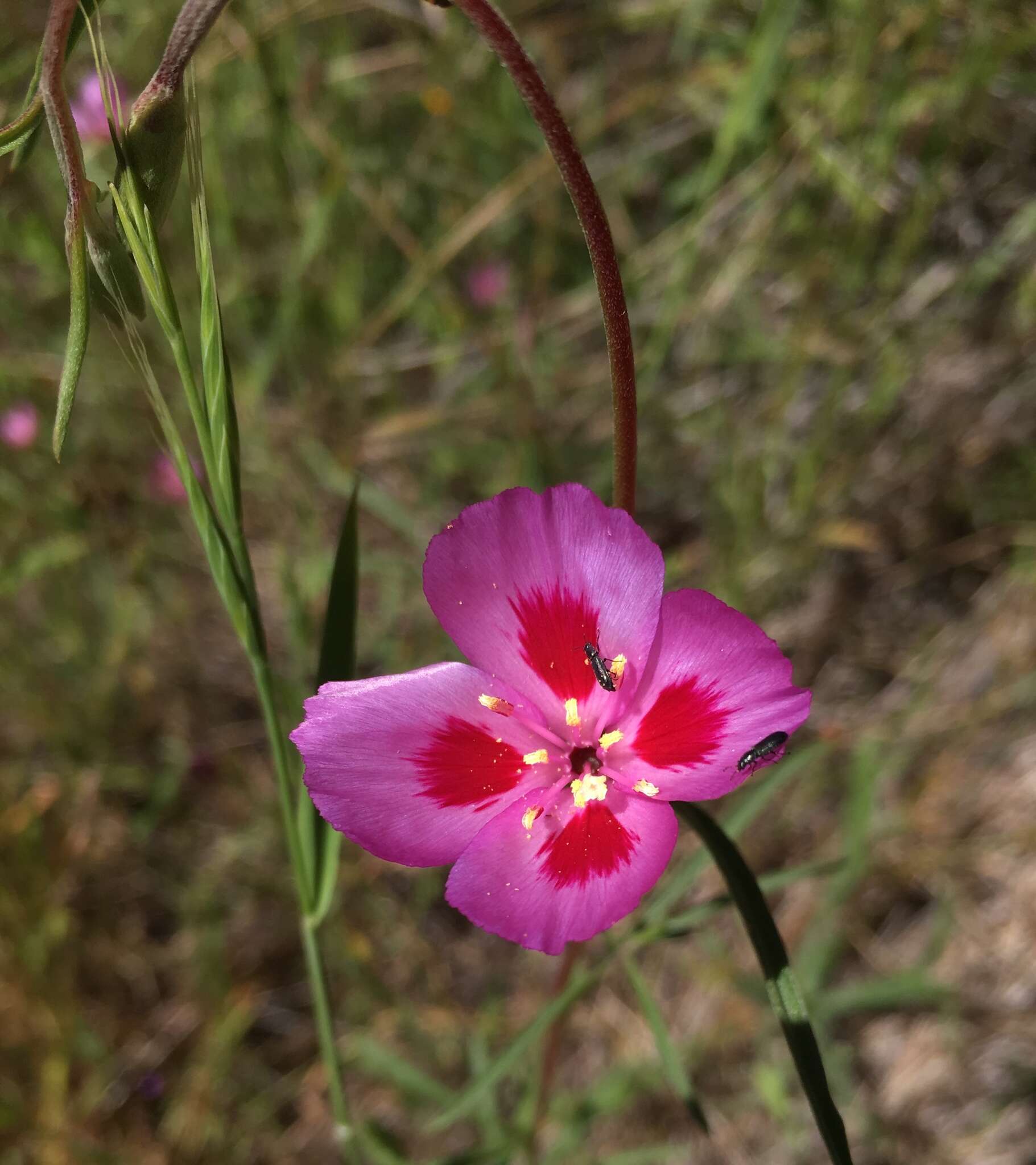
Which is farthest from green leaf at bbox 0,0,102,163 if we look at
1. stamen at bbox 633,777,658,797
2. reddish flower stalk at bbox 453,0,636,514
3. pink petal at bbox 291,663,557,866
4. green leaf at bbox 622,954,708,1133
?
green leaf at bbox 622,954,708,1133

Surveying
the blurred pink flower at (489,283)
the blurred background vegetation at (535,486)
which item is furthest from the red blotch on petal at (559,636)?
the blurred pink flower at (489,283)

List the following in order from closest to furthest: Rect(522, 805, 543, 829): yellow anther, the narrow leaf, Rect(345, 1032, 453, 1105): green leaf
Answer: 1. Rect(522, 805, 543, 829): yellow anther
2. the narrow leaf
3. Rect(345, 1032, 453, 1105): green leaf

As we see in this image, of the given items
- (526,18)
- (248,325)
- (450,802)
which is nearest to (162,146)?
(450,802)

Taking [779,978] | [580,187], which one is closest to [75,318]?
[580,187]

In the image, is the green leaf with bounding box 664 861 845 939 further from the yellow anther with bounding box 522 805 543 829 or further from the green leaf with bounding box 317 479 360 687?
the green leaf with bounding box 317 479 360 687

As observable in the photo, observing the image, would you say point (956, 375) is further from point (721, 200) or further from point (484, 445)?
point (484, 445)

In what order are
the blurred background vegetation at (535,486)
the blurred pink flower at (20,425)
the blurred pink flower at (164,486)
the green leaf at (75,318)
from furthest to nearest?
the blurred pink flower at (164,486) < the blurred pink flower at (20,425) < the blurred background vegetation at (535,486) < the green leaf at (75,318)

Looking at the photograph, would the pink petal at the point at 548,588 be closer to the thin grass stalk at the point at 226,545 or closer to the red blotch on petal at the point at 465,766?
the red blotch on petal at the point at 465,766
